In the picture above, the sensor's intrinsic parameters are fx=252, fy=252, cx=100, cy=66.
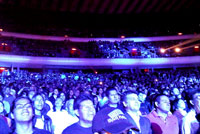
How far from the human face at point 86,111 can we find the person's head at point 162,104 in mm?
1112

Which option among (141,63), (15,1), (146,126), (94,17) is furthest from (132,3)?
(146,126)

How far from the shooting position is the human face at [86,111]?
2504 mm

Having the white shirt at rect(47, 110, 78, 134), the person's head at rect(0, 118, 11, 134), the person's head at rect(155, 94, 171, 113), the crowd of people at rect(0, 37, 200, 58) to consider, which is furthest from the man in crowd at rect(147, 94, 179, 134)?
the crowd of people at rect(0, 37, 200, 58)

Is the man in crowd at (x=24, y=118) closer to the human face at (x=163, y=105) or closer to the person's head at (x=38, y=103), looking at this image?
the person's head at (x=38, y=103)

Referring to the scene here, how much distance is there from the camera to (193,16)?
25.5 meters

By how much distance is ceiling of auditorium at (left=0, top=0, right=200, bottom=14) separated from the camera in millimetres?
24078

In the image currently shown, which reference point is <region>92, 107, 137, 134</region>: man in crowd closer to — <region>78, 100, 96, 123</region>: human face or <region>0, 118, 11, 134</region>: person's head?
<region>78, 100, 96, 123</region>: human face

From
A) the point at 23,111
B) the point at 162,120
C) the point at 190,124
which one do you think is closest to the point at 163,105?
the point at 162,120

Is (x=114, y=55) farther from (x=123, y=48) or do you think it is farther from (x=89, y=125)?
(x=89, y=125)

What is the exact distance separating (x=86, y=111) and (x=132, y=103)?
2.33 feet

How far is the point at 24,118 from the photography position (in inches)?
94.7

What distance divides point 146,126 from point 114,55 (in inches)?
759

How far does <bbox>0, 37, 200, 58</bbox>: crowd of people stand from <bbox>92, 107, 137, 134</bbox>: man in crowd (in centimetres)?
1994

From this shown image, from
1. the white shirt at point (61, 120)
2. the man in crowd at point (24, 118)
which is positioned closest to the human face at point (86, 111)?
the man in crowd at point (24, 118)
